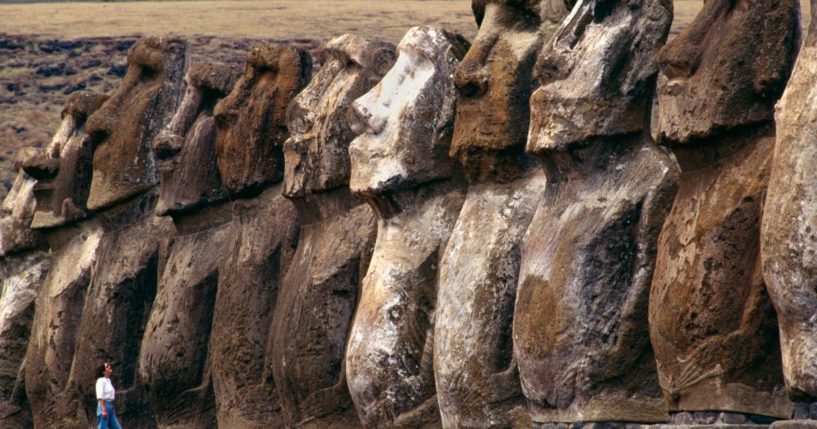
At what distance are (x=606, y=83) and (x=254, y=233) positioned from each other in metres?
4.65

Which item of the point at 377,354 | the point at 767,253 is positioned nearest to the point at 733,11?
the point at 767,253

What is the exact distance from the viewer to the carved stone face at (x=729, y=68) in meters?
11.0

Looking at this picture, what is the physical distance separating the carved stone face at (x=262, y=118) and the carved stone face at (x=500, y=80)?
2.91 metres

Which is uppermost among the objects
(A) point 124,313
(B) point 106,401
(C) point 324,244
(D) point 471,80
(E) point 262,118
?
(D) point 471,80

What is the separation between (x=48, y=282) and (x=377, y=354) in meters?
6.58

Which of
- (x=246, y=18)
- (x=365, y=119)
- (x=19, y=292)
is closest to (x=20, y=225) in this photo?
(x=19, y=292)

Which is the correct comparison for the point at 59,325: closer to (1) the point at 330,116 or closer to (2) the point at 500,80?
(1) the point at 330,116

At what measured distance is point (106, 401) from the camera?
17219 millimetres

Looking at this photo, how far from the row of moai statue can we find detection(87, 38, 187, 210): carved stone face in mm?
24

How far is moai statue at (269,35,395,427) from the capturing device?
1481 cm

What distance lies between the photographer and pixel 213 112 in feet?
55.7

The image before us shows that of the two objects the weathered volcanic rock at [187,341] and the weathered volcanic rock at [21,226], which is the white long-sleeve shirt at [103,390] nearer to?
the weathered volcanic rock at [187,341]

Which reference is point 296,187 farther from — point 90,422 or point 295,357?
point 90,422

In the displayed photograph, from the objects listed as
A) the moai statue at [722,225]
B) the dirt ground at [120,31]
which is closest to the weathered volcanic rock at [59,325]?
the moai statue at [722,225]
